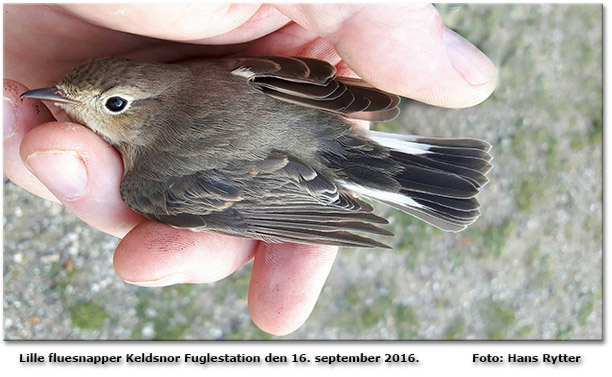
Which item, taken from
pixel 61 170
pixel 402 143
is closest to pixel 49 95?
pixel 61 170

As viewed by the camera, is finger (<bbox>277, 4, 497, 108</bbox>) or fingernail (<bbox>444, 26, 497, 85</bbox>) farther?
fingernail (<bbox>444, 26, 497, 85</bbox>)

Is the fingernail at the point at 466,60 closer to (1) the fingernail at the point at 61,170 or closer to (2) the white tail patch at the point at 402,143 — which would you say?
(2) the white tail patch at the point at 402,143

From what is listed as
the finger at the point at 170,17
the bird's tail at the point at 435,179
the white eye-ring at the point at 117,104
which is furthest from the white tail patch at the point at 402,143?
the white eye-ring at the point at 117,104

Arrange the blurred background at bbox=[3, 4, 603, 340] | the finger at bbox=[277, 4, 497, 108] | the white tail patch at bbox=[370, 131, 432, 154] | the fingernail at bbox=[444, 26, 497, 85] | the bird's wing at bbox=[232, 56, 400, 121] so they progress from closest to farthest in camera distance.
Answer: the finger at bbox=[277, 4, 497, 108] → the fingernail at bbox=[444, 26, 497, 85] → the bird's wing at bbox=[232, 56, 400, 121] → the white tail patch at bbox=[370, 131, 432, 154] → the blurred background at bbox=[3, 4, 603, 340]

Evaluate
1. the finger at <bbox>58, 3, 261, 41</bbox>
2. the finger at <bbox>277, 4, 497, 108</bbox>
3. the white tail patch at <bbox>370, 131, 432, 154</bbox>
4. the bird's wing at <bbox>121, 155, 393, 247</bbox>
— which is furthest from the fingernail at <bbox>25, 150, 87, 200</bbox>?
the white tail patch at <bbox>370, 131, 432, 154</bbox>

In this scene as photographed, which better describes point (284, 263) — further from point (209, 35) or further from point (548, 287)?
point (548, 287)

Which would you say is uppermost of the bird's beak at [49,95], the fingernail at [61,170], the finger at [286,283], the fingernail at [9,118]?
the bird's beak at [49,95]

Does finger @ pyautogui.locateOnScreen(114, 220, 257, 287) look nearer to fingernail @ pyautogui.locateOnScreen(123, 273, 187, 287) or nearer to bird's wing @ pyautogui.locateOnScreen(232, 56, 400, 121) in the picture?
fingernail @ pyautogui.locateOnScreen(123, 273, 187, 287)
